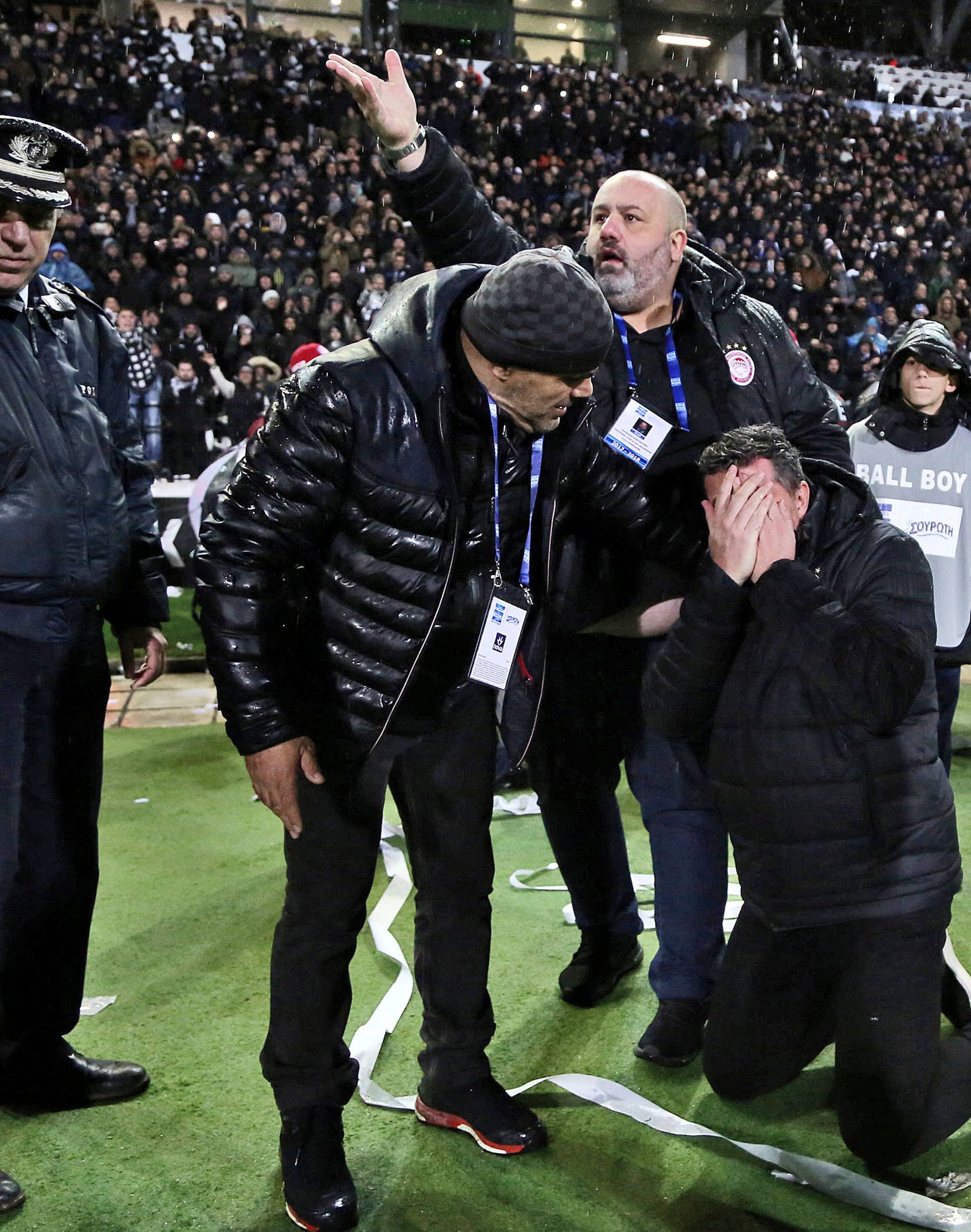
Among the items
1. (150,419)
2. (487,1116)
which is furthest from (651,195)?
(150,419)

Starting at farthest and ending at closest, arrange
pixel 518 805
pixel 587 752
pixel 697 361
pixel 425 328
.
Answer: pixel 518 805
pixel 587 752
pixel 697 361
pixel 425 328

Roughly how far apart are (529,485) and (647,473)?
0.48 metres

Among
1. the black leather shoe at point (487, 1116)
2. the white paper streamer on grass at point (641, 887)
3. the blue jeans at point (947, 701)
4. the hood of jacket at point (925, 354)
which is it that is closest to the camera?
the black leather shoe at point (487, 1116)

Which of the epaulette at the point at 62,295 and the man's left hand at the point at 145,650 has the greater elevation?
the epaulette at the point at 62,295

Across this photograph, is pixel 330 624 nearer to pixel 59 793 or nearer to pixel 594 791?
pixel 59 793

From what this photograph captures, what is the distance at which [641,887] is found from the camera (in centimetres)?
370

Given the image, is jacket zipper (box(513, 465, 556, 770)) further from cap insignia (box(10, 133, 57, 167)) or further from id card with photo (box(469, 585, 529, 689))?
cap insignia (box(10, 133, 57, 167))

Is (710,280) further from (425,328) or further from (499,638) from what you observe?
(499,638)

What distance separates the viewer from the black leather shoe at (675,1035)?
2.71m

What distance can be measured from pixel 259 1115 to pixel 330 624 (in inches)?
44.2

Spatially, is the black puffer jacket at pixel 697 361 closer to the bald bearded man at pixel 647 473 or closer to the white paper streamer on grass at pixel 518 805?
the bald bearded man at pixel 647 473

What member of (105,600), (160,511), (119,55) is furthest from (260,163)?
(105,600)

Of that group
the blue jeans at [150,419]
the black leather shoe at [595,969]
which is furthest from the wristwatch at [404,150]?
the blue jeans at [150,419]

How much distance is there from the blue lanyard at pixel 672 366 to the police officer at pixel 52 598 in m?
1.17
